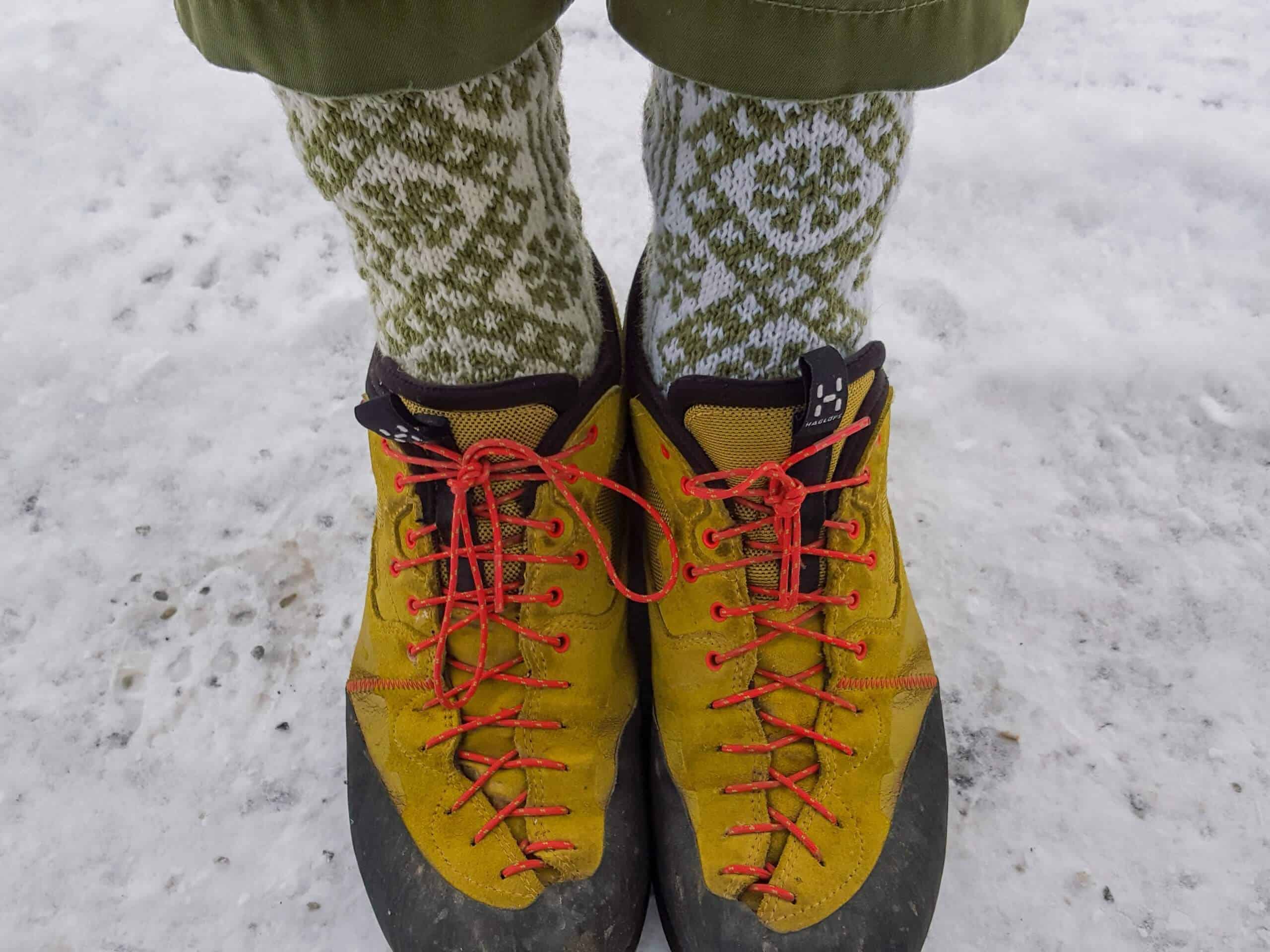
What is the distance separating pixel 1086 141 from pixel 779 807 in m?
1.14

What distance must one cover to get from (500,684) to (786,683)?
0.74 feet

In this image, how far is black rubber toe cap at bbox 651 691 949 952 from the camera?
629mm

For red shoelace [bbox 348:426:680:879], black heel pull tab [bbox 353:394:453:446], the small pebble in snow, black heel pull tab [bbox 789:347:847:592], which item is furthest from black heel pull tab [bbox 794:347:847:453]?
the small pebble in snow

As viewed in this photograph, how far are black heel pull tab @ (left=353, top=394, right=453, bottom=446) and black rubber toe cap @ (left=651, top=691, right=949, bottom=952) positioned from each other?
311mm

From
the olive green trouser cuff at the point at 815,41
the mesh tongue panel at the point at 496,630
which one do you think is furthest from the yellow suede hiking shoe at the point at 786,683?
the olive green trouser cuff at the point at 815,41

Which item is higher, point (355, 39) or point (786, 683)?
point (355, 39)

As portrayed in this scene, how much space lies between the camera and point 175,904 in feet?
2.48

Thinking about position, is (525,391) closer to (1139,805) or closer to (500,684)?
(500,684)

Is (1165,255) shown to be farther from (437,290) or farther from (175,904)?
(175,904)

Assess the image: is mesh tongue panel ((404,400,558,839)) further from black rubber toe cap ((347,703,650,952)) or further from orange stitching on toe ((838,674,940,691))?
orange stitching on toe ((838,674,940,691))

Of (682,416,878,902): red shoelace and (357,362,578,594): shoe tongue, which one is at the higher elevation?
(357,362,578,594): shoe tongue

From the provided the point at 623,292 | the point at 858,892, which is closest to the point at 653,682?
the point at 858,892

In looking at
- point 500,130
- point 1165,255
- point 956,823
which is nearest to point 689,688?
point 956,823

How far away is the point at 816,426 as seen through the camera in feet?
2.17
